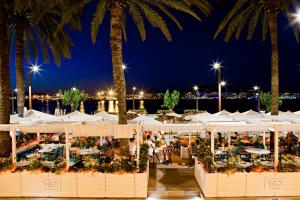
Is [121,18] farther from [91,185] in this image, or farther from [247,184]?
[247,184]

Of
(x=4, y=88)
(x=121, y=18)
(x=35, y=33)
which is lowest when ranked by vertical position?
(x=4, y=88)

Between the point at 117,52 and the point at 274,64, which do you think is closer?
the point at 117,52

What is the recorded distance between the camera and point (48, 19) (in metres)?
17.5

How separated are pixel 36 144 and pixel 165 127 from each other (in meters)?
9.75

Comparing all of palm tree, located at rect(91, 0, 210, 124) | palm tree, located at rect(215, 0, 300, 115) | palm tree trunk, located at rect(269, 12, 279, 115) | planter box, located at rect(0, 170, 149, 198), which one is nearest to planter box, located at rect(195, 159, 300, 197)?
planter box, located at rect(0, 170, 149, 198)

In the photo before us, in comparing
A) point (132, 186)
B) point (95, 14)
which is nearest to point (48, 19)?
point (95, 14)

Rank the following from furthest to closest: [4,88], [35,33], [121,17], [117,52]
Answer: [35,33] < [4,88] < [121,17] < [117,52]

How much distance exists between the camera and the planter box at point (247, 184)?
10.8m

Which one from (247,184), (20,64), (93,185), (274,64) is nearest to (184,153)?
(247,184)

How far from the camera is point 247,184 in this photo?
10.8 meters

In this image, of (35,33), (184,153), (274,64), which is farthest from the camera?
(35,33)

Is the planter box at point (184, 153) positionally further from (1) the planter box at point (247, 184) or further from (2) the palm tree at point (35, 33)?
(2) the palm tree at point (35, 33)

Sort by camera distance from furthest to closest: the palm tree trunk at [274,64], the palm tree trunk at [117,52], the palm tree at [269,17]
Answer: the palm tree trunk at [274,64]
the palm tree at [269,17]
the palm tree trunk at [117,52]

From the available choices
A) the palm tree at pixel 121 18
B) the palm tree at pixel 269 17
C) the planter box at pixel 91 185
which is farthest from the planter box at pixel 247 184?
the palm tree at pixel 269 17
